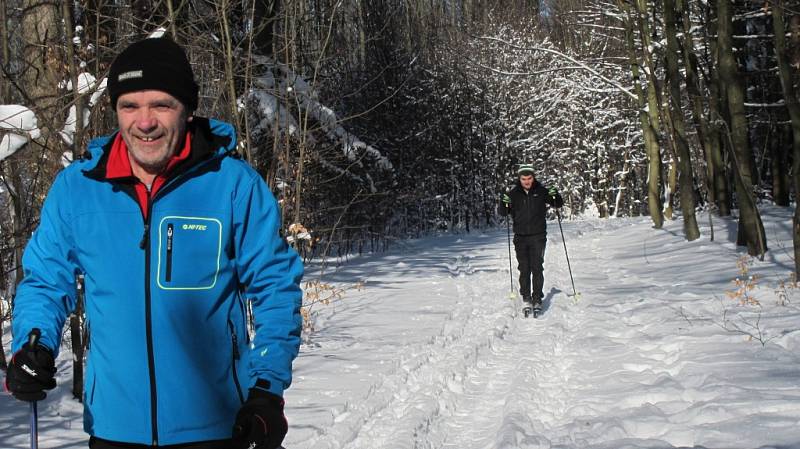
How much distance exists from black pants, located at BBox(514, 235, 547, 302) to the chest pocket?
29.9ft

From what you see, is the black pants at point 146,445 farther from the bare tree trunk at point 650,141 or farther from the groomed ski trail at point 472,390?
the bare tree trunk at point 650,141

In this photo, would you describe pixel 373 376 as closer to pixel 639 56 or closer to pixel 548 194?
pixel 548 194

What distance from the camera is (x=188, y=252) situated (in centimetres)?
237

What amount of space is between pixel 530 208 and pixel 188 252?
31.5 feet

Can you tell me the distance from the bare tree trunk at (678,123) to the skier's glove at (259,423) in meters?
16.7

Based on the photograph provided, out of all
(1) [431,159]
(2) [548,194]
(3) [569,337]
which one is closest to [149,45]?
(3) [569,337]

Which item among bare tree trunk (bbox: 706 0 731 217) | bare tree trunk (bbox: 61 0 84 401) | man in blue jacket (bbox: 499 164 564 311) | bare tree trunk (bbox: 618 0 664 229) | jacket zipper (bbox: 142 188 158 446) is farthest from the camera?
bare tree trunk (bbox: 618 0 664 229)

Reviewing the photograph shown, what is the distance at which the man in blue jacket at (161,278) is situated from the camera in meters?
2.34

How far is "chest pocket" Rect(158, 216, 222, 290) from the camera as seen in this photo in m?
2.35

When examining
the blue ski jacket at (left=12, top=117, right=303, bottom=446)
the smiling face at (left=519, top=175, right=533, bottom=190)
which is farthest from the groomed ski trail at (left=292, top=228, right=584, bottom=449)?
the blue ski jacket at (left=12, top=117, right=303, bottom=446)

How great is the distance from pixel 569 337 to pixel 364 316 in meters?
3.10

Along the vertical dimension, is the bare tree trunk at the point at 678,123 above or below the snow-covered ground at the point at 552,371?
above

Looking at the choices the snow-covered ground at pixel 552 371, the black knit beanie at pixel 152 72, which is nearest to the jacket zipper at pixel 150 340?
the black knit beanie at pixel 152 72

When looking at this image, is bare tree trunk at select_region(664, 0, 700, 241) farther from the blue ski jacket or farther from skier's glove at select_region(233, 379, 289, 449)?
skier's glove at select_region(233, 379, 289, 449)
